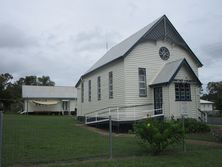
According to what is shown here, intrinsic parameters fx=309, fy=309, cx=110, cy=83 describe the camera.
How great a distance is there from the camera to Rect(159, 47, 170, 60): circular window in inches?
961

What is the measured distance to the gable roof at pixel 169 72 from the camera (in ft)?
71.1

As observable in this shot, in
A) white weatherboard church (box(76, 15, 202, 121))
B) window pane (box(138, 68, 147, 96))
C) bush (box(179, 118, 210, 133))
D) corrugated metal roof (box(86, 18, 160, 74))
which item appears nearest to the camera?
bush (box(179, 118, 210, 133))

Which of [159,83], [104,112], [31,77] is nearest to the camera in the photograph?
[159,83]

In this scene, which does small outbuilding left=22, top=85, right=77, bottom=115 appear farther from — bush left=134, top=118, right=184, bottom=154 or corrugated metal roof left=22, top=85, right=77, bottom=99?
bush left=134, top=118, right=184, bottom=154

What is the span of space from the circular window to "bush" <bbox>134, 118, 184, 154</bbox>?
1329 centimetres

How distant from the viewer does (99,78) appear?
2830 cm

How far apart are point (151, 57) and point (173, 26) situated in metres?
3.27

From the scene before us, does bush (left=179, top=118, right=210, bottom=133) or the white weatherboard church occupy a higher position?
the white weatherboard church

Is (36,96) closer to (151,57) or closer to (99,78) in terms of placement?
(99,78)

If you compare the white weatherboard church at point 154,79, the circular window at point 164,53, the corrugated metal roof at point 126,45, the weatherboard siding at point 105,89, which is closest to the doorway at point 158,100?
the white weatherboard church at point 154,79

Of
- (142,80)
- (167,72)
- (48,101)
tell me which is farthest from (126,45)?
(48,101)

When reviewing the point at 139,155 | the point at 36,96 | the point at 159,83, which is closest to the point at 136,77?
the point at 159,83

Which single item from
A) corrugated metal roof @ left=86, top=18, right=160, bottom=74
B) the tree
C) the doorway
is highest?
the tree

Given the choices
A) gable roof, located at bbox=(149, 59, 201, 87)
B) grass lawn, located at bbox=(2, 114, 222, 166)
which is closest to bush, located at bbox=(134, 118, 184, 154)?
grass lawn, located at bbox=(2, 114, 222, 166)
